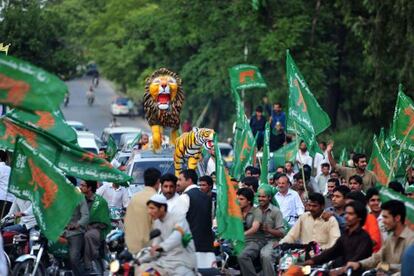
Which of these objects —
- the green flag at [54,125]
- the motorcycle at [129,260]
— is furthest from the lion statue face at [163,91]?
the motorcycle at [129,260]

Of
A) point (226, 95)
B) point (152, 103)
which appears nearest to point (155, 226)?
point (152, 103)

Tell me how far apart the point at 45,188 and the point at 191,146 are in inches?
321

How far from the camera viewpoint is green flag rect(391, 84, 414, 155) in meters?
22.1

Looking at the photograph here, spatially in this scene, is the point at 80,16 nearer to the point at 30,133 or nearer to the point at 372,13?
the point at 372,13

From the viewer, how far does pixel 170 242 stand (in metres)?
14.8

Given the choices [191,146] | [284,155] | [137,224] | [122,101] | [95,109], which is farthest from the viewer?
[95,109]

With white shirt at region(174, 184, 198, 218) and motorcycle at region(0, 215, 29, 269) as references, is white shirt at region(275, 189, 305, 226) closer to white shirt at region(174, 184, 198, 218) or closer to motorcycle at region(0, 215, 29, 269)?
white shirt at region(174, 184, 198, 218)

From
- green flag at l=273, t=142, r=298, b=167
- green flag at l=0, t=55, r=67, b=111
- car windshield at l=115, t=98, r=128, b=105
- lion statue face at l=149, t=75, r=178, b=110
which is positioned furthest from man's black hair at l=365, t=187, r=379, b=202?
car windshield at l=115, t=98, r=128, b=105

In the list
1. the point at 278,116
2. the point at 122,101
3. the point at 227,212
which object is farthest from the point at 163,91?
the point at 122,101

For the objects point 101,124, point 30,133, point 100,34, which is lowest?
point 101,124

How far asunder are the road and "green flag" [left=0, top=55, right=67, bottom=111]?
53270 mm

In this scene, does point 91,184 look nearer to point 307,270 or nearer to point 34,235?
point 34,235

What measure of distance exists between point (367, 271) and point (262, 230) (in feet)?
12.4

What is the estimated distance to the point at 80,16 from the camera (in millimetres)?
86500
